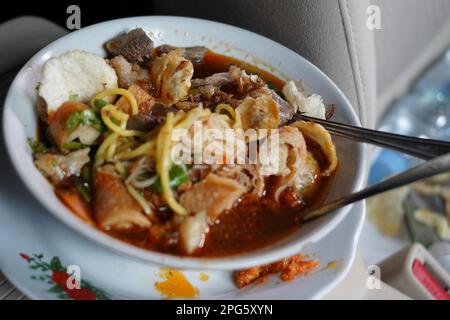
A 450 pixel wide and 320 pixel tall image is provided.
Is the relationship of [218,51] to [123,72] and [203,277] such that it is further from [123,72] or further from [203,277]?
[203,277]

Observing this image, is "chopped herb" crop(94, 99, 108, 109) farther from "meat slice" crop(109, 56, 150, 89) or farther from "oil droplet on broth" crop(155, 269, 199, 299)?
"oil droplet on broth" crop(155, 269, 199, 299)

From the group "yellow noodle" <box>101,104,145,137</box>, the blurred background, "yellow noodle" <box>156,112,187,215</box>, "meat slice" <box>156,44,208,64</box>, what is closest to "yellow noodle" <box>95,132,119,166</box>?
"yellow noodle" <box>101,104,145,137</box>

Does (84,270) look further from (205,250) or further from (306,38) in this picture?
(306,38)

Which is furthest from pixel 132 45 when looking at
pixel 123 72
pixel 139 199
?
pixel 139 199

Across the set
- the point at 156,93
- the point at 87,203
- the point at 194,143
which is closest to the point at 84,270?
the point at 87,203

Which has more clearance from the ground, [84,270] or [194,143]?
[194,143]
